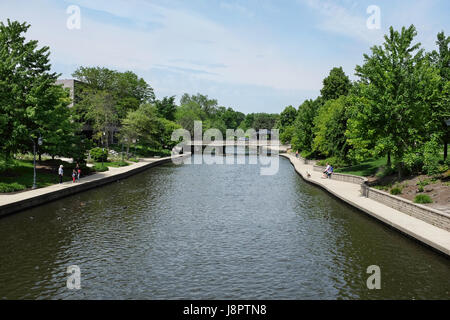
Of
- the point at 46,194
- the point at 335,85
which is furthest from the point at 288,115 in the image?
the point at 46,194

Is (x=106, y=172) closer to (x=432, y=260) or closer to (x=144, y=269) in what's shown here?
(x=144, y=269)

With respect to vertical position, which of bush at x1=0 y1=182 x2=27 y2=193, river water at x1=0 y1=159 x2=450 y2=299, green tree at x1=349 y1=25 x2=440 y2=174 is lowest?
river water at x1=0 y1=159 x2=450 y2=299

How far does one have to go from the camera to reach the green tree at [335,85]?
78.1 meters

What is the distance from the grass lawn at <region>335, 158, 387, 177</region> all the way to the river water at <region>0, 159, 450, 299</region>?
1233 cm

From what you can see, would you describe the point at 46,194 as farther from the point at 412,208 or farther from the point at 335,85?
the point at 335,85

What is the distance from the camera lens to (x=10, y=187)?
2906 cm

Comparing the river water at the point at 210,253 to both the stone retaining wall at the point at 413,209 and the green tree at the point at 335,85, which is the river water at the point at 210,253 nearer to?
the stone retaining wall at the point at 413,209

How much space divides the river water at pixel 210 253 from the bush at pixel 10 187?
381 centimetres

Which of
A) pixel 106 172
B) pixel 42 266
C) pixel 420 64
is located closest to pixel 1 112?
pixel 106 172

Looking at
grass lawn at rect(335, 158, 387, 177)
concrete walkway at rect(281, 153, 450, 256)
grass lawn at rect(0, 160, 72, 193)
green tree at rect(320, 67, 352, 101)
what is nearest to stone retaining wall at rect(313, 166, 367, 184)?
concrete walkway at rect(281, 153, 450, 256)

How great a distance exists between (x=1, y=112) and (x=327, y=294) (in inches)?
1254

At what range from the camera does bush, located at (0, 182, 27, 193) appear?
28.5 metres

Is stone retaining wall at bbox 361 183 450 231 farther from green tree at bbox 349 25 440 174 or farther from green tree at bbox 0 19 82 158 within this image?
green tree at bbox 0 19 82 158

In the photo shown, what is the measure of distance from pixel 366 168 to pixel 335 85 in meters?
39.5
